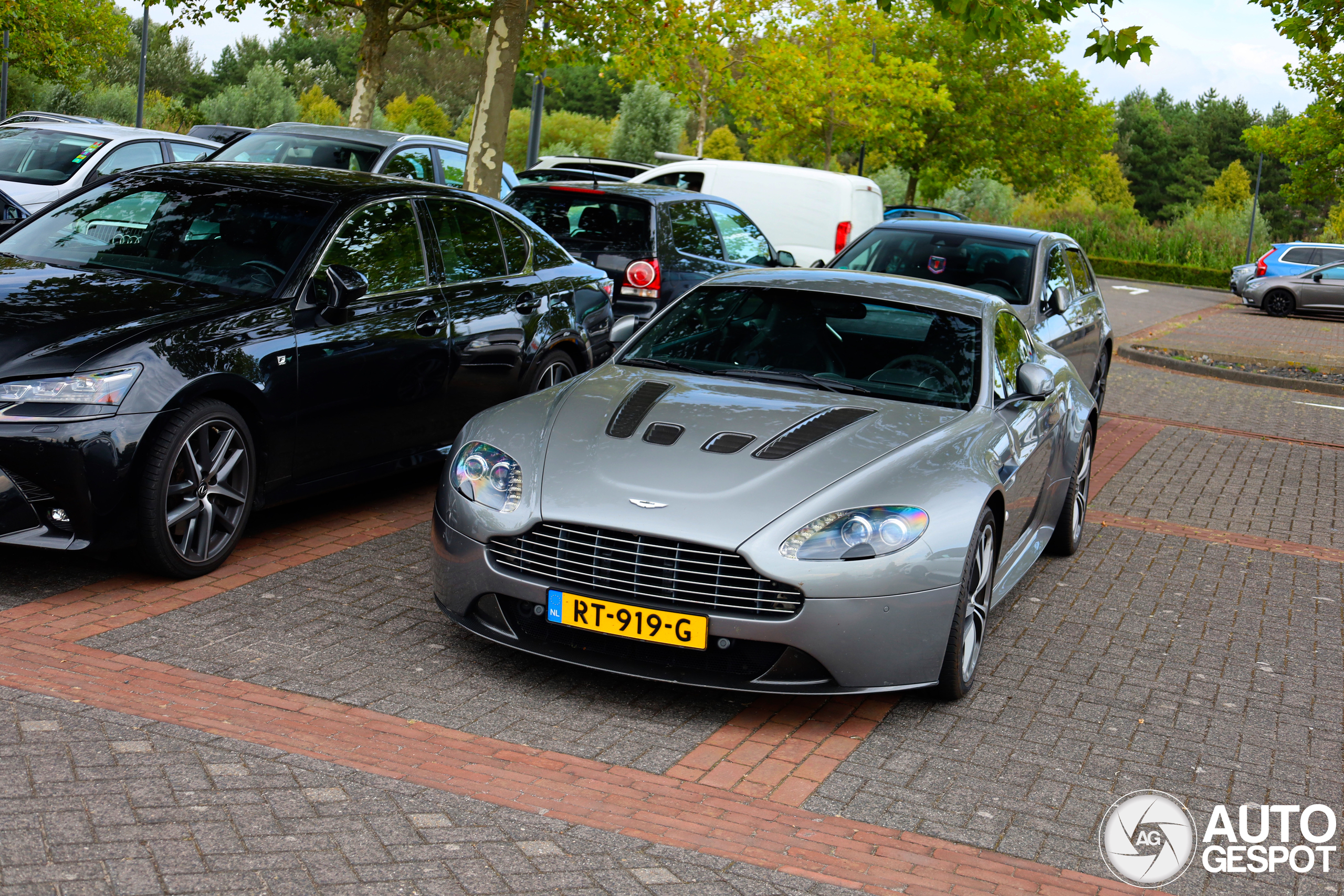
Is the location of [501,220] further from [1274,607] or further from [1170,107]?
[1170,107]

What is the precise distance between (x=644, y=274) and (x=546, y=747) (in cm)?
696

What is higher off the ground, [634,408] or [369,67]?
[369,67]

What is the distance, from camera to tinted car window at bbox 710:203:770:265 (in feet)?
40.1

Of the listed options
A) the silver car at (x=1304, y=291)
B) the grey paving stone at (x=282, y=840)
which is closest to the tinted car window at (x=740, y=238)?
the grey paving stone at (x=282, y=840)

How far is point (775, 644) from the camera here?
457cm

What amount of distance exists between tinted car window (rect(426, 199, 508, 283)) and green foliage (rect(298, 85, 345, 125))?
160ft

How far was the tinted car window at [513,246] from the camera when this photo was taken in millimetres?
7906

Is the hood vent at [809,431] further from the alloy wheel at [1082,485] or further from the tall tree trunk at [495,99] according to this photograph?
the tall tree trunk at [495,99]

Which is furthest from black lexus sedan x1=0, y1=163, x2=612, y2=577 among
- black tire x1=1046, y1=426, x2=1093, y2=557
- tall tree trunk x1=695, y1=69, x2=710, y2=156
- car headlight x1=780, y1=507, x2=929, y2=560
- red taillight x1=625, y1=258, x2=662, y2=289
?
tall tree trunk x1=695, y1=69, x2=710, y2=156

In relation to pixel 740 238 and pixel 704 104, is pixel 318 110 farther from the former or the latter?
pixel 740 238

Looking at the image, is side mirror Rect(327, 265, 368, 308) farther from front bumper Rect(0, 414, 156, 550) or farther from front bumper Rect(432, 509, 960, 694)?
front bumper Rect(432, 509, 960, 694)

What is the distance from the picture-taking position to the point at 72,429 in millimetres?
5172

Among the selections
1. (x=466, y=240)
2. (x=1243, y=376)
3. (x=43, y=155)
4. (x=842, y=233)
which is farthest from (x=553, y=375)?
(x=1243, y=376)

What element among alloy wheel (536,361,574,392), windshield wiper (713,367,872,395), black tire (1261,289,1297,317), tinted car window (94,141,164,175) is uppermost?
tinted car window (94,141,164,175)
